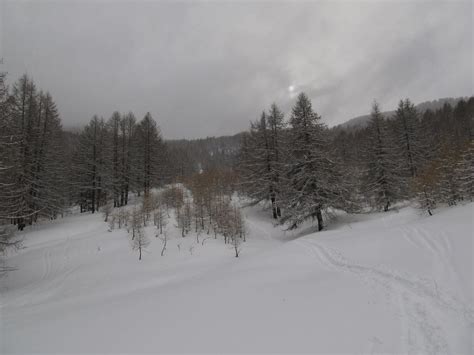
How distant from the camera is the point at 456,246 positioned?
351 inches

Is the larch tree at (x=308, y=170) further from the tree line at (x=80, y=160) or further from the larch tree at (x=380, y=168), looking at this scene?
the tree line at (x=80, y=160)

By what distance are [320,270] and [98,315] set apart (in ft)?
27.9

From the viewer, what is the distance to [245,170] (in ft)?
103

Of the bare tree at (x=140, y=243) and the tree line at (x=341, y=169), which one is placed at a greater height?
the tree line at (x=341, y=169)

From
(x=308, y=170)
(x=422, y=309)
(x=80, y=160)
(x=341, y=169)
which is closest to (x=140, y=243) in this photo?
(x=308, y=170)

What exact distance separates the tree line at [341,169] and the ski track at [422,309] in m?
10.3

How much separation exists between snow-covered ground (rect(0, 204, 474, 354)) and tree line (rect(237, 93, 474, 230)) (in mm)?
4693

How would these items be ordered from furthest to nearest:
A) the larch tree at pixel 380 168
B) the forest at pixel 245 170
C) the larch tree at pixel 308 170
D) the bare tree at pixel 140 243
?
the larch tree at pixel 380 168 < the larch tree at pixel 308 170 < the forest at pixel 245 170 < the bare tree at pixel 140 243

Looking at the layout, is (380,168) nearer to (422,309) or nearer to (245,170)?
(245,170)

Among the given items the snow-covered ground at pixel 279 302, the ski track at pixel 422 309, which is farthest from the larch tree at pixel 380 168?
the ski track at pixel 422 309

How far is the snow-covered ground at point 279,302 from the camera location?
5.43 meters

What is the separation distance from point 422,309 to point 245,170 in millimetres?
25903

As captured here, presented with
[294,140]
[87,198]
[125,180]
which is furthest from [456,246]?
[87,198]

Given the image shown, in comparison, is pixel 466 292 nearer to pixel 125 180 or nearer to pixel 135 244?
pixel 135 244
